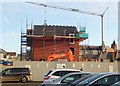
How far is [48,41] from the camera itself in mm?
71125

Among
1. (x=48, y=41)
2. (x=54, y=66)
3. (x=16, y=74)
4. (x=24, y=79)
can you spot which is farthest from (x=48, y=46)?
(x=24, y=79)

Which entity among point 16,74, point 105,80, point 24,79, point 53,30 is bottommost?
point 24,79

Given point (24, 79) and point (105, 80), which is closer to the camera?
point (105, 80)

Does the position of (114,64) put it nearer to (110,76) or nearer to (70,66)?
(70,66)

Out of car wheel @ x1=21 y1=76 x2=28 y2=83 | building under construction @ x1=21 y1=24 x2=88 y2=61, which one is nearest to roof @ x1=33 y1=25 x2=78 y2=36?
building under construction @ x1=21 y1=24 x2=88 y2=61

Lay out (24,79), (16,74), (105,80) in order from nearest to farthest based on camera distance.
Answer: (105,80) → (24,79) → (16,74)

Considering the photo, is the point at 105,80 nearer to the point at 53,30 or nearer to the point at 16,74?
the point at 16,74

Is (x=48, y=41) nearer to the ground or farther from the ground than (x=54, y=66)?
farther from the ground

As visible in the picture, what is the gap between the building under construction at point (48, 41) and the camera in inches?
2771

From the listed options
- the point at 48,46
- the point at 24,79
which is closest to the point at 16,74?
the point at 24,79

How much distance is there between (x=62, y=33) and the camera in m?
73.3

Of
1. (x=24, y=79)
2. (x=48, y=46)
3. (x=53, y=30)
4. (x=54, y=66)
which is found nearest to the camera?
(x=24, y=79)

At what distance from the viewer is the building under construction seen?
70.4 meters

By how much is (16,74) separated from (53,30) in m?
38.2
